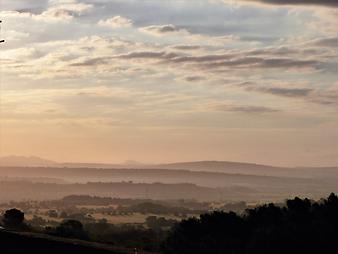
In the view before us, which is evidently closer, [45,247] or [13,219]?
[45,247]

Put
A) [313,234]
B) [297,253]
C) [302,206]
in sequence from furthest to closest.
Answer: [302,206], [313,234], [297,253]

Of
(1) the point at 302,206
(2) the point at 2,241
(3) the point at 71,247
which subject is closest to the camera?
(3) the point at 71,247

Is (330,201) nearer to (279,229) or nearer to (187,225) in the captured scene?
(187,225)

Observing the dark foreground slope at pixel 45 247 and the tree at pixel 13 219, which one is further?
the tree at pixel 13 219

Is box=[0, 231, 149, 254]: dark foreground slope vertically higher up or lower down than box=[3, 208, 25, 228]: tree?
lower down

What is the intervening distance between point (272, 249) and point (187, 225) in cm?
1445

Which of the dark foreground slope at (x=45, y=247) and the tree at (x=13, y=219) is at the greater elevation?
the tree at (x=13, y=219)

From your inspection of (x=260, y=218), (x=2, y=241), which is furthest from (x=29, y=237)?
(x=260, y=218)

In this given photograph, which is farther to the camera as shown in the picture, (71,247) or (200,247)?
(200,247)

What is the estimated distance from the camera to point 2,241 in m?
29.1

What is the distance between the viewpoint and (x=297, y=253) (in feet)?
108

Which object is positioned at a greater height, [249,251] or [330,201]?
[330,201]

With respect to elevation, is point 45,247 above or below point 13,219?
below

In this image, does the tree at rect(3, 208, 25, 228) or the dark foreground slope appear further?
the tree at rect(3, 208, 25, 228)
